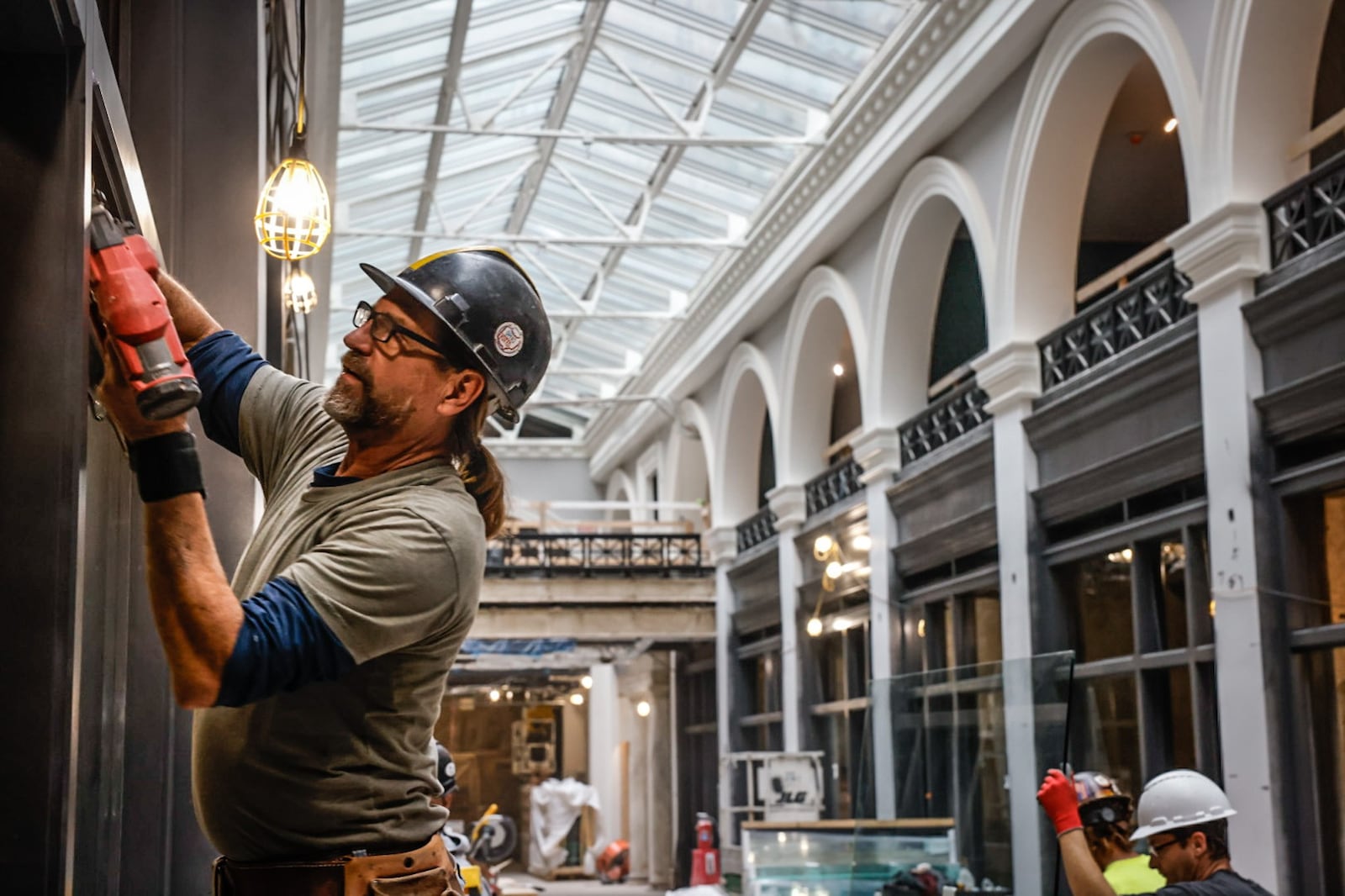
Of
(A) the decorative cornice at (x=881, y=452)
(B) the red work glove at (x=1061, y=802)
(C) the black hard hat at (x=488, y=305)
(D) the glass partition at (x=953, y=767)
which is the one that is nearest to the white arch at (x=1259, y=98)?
(D) the glass partition at (x=953, y=767)

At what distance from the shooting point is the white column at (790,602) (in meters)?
21.0

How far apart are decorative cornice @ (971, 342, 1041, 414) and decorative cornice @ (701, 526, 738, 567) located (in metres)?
10.8

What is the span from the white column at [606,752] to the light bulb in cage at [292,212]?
2937cm

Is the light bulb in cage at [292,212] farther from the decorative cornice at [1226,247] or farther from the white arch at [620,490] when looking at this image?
the white arch at [620,490]

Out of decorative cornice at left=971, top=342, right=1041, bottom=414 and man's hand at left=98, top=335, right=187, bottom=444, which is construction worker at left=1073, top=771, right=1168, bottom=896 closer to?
man's hand at left=98, top=335, right=187, bottom=444

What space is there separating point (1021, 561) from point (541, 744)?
A: 2824cm

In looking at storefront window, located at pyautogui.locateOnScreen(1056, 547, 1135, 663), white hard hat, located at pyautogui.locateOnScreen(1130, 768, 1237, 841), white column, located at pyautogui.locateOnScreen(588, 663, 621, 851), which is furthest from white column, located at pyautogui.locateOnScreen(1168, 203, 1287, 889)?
white column, located at pyautogui.locateOnScreen(588, 663, 621, 851)

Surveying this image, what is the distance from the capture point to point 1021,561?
13.9 m

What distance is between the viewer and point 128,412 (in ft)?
6.57

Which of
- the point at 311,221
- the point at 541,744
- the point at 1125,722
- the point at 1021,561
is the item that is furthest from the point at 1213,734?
the point at 541,744

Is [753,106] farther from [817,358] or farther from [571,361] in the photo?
[571,361]

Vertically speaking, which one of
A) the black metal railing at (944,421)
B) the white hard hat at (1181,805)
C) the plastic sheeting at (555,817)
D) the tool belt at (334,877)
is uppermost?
the black metal railing at (944,421)

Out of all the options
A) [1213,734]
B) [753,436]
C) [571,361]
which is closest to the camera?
[1213,734]

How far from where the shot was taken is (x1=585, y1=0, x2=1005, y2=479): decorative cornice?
14.6 metres
